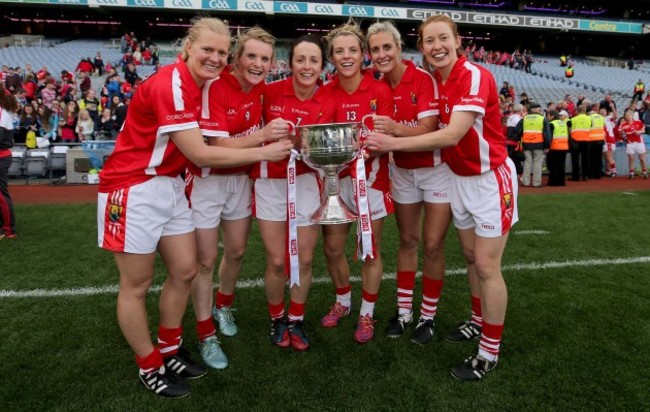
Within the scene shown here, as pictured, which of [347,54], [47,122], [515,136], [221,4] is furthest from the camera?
[221,4]

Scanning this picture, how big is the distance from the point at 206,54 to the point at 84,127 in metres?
11.0

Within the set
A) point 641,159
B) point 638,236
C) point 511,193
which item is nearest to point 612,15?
Answer: point 641,159

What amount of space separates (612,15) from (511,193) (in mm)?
46703

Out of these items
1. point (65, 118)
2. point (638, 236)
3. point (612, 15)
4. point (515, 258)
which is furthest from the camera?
point (612, 15)

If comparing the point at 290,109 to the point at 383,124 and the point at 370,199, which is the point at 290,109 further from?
the point at 370,199

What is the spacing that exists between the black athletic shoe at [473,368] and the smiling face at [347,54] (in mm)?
1839

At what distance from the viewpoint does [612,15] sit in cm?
4025

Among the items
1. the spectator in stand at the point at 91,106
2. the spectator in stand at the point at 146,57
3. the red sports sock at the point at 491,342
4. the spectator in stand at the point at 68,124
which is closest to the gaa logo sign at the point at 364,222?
the red sports sock at the point at 491,342

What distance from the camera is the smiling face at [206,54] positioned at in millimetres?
2453

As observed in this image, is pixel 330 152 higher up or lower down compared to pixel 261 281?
higher up

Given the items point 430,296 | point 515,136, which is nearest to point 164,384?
point 430,296

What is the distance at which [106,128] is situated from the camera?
39.4 ft

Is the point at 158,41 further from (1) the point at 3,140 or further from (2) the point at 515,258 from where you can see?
(2) the point at 515,258

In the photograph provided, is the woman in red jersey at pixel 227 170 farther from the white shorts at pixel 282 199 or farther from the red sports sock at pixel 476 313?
the red sports sock at pixel 476 313
